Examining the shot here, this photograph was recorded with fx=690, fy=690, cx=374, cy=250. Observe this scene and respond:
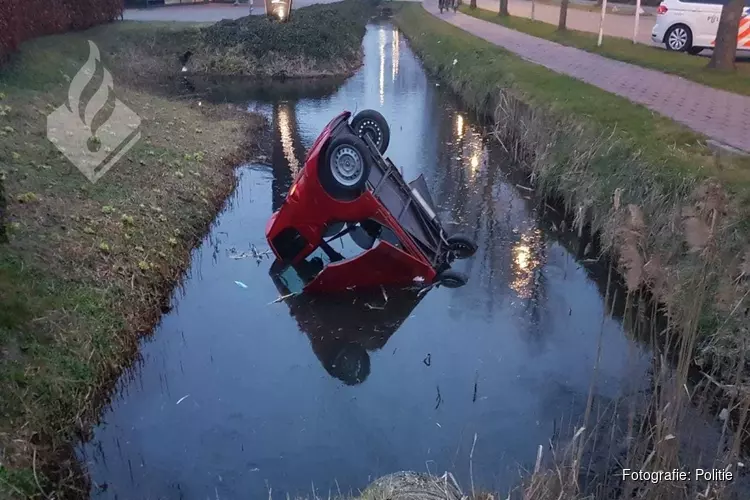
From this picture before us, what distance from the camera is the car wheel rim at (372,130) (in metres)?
8.84

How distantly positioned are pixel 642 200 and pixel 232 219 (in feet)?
17.6

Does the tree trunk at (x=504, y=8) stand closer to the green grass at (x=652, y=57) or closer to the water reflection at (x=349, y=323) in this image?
the green grass at (x=652, y=57)

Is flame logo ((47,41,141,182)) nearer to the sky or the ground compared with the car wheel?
nearer to the ground

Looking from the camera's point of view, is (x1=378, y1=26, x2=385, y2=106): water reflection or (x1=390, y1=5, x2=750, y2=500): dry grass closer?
(x1=390, y1=5, x2=750, y2=500): dry grass

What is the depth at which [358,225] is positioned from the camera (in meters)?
8.16

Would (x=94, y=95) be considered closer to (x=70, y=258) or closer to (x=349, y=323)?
(x=70, y=258)

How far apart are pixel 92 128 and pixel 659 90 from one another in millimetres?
9390

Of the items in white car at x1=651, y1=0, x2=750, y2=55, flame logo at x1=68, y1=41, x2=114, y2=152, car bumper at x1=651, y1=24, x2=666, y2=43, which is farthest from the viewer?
car bumper at x1=651, y1=24, x2=666, y2=43

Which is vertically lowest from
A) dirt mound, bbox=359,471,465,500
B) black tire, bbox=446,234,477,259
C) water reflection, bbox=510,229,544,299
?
water reflection, bbox=510,229,544,299

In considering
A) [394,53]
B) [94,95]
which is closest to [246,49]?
[394,53]

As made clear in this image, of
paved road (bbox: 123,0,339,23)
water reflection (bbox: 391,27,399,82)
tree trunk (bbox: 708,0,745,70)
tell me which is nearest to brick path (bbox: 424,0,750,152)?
tree trunk (bbox: 708,0,745,70)

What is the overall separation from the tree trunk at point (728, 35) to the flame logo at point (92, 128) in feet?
34.8

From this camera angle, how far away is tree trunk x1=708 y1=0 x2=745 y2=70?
502 inches

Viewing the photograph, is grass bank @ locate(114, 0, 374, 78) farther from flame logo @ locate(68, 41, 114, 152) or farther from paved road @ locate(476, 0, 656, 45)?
paved road @ locate(476, 0, 656, 45)
